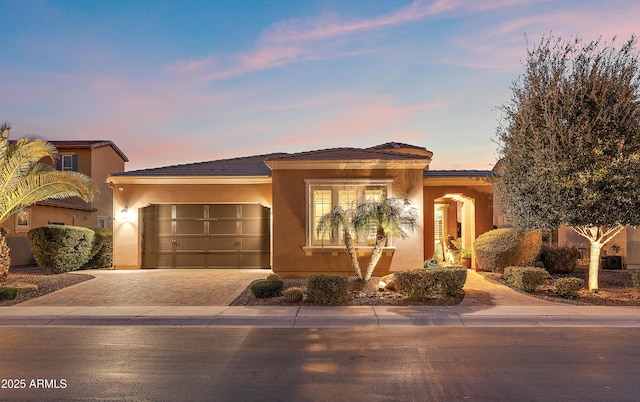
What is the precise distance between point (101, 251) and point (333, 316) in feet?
39.0

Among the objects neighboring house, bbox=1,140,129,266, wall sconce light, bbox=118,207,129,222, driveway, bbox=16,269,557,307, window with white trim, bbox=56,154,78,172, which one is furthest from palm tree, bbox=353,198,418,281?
window with white trim, bbox=56,154,78,172

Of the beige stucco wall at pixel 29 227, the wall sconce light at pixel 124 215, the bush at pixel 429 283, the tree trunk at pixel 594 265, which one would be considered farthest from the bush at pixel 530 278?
the beige stucco wall at pixel 29 227

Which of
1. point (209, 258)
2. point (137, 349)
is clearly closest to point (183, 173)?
point (209, 258)

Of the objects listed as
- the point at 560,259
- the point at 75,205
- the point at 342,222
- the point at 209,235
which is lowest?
the point at 560,259

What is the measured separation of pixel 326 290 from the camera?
38.0 feet

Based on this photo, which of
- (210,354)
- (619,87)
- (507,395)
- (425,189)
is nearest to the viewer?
(507,395)

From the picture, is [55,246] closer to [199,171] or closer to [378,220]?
[199,171]

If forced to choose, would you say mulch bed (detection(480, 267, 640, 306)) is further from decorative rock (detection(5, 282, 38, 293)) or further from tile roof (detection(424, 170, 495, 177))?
decorative rock (detection(5, 282, 38, 293))

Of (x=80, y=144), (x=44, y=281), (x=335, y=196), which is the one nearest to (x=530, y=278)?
(x=335, y=196)

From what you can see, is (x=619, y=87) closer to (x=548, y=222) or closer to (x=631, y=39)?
(x=631, y=39)

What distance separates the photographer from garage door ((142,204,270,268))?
19.0 metres

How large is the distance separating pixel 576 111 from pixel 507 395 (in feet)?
28.2

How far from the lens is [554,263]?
1636cm

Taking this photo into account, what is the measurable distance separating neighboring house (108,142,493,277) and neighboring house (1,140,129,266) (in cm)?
282
